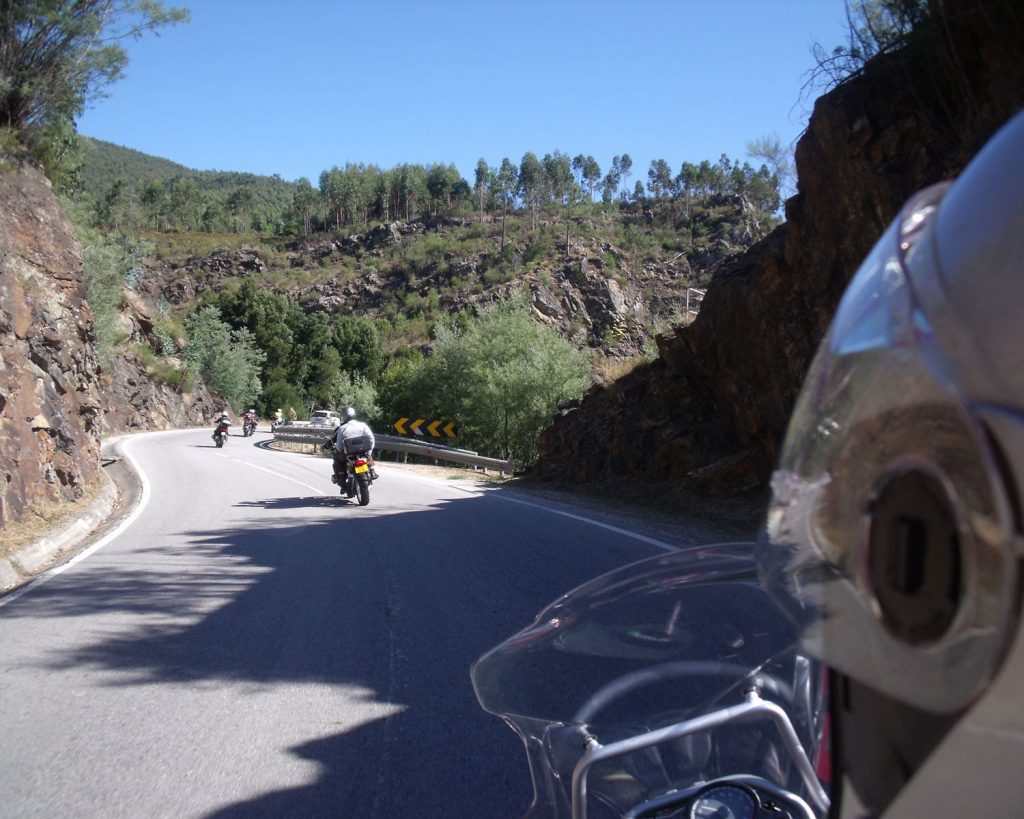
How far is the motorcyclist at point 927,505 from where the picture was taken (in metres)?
1.29

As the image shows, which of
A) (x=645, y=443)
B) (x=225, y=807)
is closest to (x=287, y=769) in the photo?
(x=225, y=807)

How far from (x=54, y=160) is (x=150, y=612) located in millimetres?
20803

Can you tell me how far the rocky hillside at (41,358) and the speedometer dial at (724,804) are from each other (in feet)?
37.6

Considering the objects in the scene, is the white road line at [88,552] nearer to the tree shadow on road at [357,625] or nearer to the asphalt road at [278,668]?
the asphalt road at [278,668]

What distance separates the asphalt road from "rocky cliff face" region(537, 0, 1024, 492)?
4401 millimetres

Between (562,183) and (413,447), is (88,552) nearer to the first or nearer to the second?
(413,447)

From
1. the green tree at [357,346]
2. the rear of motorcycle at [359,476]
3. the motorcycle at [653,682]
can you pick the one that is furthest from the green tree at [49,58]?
the green tree at [357,346]

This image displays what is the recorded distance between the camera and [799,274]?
1447 centimetres

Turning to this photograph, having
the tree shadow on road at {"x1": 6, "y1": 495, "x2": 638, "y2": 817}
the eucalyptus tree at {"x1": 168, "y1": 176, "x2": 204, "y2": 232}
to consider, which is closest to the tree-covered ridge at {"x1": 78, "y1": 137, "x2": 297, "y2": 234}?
the eucalyptus tree at {"x1": 168, "y1": 176, "x2": 204, "y2": 232}

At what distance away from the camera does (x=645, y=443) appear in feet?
61.1

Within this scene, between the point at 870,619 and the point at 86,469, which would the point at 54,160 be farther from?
the point at 870,619

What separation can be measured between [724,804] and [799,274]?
515 inches

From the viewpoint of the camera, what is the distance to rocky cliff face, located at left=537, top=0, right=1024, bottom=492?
36.3 ft

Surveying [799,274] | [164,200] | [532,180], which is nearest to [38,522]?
[799,274]
